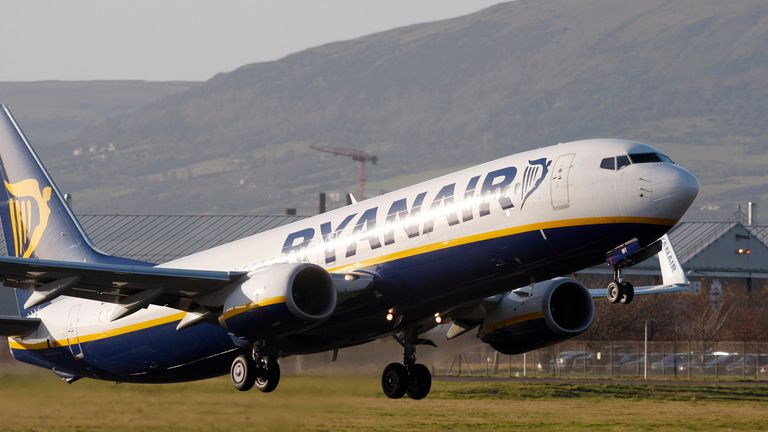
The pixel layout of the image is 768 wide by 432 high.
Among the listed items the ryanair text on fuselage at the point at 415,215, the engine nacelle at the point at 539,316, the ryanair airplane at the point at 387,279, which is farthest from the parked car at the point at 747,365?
the ryanair text on fuselage at the point at 415,215

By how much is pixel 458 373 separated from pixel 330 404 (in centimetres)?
3547

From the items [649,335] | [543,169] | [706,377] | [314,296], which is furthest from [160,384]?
[649,335]

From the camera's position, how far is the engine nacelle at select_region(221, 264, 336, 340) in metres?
37.5

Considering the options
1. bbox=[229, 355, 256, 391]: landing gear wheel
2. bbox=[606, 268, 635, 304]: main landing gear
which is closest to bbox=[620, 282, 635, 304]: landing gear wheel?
bbox=[606, 268, 635, 304]: main landing gear

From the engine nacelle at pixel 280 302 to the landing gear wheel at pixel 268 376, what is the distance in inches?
74.0

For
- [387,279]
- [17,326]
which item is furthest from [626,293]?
[17,326]

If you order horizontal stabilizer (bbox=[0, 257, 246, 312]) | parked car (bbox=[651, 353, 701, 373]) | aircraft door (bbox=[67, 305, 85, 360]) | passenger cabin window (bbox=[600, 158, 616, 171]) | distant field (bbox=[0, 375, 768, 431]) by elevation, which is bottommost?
distant field (bbox=[0, 375, 768, 431])

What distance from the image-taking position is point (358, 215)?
3981 cm

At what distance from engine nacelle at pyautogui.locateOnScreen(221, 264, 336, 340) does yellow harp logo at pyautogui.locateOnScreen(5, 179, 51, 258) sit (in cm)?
1092

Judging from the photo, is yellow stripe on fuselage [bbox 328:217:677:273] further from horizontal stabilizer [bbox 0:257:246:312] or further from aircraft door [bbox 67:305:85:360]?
aircraft door [bbox 67:305:85:360]

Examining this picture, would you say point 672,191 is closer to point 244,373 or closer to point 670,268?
point 244,373

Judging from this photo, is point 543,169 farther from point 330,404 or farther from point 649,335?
point 649,335

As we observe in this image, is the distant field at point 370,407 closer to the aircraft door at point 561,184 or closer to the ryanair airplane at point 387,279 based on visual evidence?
the ryanair airplane at point 387,279

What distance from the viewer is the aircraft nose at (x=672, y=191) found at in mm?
35031
